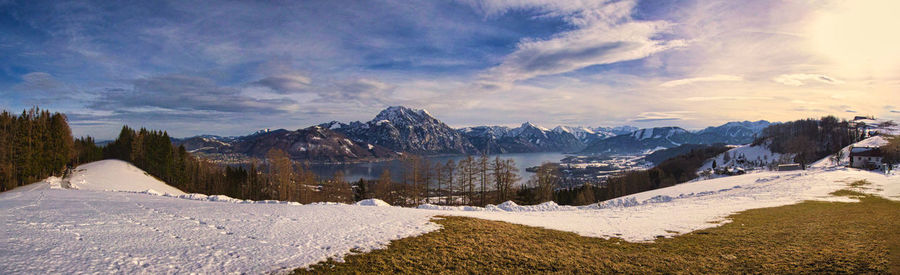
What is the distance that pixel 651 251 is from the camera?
375 inches

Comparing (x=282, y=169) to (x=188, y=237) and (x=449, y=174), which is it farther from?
(x=188, y=237)

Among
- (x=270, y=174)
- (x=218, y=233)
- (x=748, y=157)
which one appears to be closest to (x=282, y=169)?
(x=270, y=174)

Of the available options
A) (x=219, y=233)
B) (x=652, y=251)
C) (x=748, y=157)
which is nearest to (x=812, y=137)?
(x=748, y=157)

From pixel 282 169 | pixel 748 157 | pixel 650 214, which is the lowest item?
pixel 748 157

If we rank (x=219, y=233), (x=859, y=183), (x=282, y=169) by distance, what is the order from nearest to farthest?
(x=219, y=233) → (x=859, y=183) → (x=282, y=169)

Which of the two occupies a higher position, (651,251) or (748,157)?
(651,251)

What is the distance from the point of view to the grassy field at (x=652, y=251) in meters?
7.50

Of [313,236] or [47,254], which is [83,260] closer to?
[47,254]

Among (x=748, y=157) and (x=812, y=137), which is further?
(x=748, y=157)

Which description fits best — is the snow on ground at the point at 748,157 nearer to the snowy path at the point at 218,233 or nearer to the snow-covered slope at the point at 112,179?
the snowy path at the point at 218,233

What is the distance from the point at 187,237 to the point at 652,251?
13521 mm

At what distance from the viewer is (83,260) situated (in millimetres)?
7266

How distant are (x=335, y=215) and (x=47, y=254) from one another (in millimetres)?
7828

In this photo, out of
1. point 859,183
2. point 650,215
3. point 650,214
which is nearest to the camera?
point 650,215
